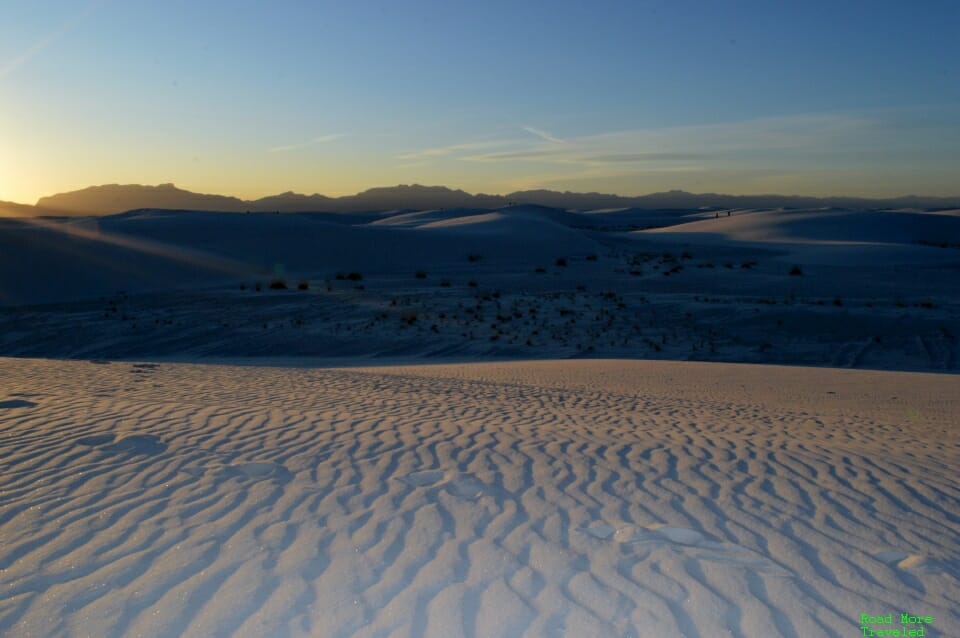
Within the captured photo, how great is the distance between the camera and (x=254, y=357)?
1716cm

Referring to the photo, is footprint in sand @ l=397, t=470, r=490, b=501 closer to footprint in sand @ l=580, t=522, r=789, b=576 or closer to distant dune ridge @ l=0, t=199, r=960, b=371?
footprint in sand @ l=580, t=522, r=789, b=576

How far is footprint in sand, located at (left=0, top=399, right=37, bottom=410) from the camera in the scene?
772 centimetres

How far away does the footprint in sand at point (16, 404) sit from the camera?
772 centimetres

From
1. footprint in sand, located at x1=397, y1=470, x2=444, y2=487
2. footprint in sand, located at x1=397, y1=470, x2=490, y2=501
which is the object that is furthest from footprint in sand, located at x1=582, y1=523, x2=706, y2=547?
footprint in sand, located at x1=397, y1=470, x2=444, y2=487

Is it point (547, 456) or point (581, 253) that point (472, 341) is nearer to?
point (547, 456)

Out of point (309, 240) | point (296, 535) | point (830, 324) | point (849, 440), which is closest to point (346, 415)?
point (296, 535)

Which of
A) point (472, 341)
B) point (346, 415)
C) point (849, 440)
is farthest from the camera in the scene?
point (472, 341)

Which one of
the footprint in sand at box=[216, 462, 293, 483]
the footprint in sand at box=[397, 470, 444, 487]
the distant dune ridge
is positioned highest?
the footprint in sand at box=[216, 462, 293, 483]

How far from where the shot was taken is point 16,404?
7891 millimetres

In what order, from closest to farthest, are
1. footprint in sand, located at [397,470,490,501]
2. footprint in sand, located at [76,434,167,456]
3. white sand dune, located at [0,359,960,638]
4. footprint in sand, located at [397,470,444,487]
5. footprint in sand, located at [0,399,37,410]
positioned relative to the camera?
white sand dune, located at [0,359,960,638]
footprint in sand, located at [397,470,490,501]
footprint in sand, located at [397,470,444,487]
footprint in sand, located at [76,434,167,456]
footprint in sand, located at [0,399,37,410]

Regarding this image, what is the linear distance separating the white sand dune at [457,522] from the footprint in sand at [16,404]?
5cm

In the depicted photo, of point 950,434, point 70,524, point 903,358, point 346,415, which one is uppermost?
point 70,524

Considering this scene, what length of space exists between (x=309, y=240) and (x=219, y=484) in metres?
36.2

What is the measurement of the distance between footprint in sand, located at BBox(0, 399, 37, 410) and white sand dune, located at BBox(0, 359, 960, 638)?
48mm
